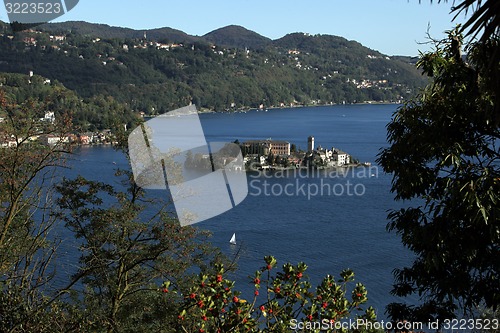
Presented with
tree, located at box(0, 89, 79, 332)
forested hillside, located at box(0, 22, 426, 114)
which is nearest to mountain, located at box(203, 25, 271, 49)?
forested hillside, located at box(0, 22, 426, 114)

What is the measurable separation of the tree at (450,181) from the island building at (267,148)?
22891 mm

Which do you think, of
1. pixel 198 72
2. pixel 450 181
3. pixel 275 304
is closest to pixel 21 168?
pixel 275 304

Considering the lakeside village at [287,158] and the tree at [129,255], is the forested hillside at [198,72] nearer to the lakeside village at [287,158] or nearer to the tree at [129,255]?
the lakeside village at [287,158]

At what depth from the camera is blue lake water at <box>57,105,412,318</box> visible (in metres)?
11.0

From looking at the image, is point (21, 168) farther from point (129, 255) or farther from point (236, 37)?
point (236, 37)

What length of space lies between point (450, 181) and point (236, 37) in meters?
111

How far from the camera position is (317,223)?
15.1 m

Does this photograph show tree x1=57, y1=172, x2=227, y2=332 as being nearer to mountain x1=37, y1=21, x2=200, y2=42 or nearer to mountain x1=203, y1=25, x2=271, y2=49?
mountain x1=37, y1=21, x2=200, y2=42

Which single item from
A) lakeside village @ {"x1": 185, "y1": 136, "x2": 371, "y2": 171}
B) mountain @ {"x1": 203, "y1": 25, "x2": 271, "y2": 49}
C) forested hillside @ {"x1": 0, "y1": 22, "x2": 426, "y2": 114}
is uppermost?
mountain @ {"x1": 203, "y1": 25, "x2": 271, "y2": 49}

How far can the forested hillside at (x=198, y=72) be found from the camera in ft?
156

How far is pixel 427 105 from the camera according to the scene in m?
2.43

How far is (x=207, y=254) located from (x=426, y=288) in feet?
4.24

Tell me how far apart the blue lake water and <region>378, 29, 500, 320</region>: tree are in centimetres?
149

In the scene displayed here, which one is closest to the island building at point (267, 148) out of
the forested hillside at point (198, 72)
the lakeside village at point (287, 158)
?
the lakeside village at point (287, 158)
